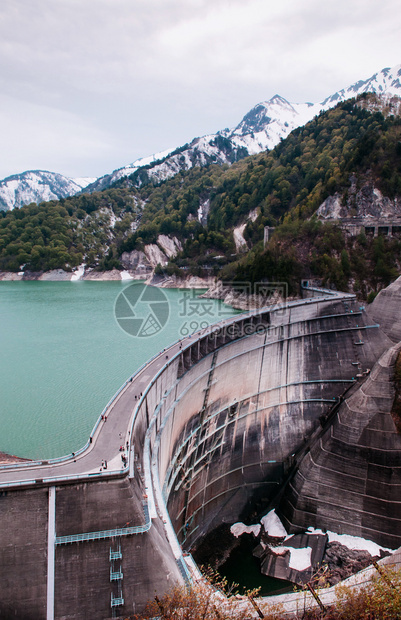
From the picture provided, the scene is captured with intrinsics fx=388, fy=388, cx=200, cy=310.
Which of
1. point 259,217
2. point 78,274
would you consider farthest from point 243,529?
point 78,274

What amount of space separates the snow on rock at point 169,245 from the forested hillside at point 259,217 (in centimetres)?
205

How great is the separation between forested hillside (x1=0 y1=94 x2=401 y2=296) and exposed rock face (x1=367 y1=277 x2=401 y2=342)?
64.6 feet

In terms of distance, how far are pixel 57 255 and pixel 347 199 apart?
82.0 meters

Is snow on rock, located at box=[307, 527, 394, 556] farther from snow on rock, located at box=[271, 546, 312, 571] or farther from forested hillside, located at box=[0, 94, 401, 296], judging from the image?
forested hillside, located at box=[0, 94, 401, 296]

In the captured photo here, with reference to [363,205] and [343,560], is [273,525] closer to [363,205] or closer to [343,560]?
[343,560]

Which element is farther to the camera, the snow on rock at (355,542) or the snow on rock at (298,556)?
the snow on rock at (355,542)

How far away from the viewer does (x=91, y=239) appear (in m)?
124

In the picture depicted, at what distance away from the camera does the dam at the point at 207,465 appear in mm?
9805

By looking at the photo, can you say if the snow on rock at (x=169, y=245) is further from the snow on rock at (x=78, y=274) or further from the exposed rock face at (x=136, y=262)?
the snow on rock at (x=78, y=274)

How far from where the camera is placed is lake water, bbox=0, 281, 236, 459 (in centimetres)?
2194

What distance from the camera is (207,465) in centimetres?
1972

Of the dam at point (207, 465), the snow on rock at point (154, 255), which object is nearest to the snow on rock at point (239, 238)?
the snow on rock at point (154, 255)

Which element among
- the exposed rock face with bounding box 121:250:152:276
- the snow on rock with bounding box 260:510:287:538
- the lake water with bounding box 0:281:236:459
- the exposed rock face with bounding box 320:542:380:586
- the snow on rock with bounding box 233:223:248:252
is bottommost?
the snow on rock with bounding box 260:510:287:538

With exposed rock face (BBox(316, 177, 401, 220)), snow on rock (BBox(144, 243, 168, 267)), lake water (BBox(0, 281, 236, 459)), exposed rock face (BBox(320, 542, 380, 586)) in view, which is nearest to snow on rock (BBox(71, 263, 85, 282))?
snow on rock (BBox(144, 243, 168, 267))
